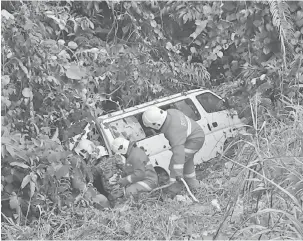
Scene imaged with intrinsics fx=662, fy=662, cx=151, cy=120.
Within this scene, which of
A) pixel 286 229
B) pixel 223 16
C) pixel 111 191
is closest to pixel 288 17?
pixel 223 16

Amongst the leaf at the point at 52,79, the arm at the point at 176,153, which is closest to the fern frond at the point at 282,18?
the arm at the point at 176,153

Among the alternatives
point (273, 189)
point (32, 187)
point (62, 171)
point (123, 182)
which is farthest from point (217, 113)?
point (273, 189)

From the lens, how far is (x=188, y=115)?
7867 mm

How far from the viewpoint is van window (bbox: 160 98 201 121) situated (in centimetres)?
786

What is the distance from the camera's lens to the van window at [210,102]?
8172 millimetres

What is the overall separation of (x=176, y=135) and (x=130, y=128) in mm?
520

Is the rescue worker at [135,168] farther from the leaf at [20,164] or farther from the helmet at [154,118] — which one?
the leaf at [20,164]

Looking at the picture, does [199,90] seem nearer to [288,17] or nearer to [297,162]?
[288,17]

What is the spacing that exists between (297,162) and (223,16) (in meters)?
4.34

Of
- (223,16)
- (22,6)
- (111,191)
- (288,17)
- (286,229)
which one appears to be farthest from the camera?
(223,16)

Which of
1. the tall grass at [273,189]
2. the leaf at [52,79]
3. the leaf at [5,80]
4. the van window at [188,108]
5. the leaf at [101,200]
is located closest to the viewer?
the tall grass at [273,189]

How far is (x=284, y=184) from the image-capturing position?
14.8 feet

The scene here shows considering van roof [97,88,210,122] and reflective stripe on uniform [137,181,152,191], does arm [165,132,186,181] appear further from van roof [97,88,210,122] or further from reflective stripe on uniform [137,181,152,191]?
van roof [97,88,210,122]

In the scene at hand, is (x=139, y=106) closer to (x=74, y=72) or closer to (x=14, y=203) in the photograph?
(x=74, y=72)
